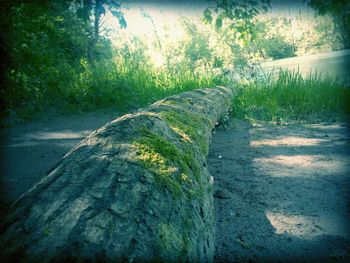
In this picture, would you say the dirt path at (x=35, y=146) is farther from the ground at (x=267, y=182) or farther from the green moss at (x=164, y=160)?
the green moss at (x=164, y=160)

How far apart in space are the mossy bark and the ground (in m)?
0.74

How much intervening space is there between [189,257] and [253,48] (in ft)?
60.4

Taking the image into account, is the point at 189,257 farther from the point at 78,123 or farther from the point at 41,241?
the point at 78,123

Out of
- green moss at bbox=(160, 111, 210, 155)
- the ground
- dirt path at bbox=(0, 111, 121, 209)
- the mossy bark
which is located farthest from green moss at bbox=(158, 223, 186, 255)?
dirt path at bbox=(0, 111, 121, 209)

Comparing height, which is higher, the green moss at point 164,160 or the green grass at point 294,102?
the green moss at point 164,160

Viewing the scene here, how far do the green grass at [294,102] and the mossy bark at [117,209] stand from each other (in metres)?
5.30

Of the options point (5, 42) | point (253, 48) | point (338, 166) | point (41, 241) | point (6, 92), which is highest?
point (253, 48)

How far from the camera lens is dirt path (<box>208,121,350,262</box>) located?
175 centimetres

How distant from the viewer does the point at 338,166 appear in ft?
10.4

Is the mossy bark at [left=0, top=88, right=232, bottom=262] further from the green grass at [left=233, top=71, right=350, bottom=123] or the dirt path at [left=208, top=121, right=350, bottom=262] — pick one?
the green grass at [left=233, top=71, right=350, bottom=123]

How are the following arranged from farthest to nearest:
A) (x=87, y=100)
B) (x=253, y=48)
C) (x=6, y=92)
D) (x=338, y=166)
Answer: (x=253, y=48)
(x=87, y=100)
(x=338, y=166)
(x=6, y=92)

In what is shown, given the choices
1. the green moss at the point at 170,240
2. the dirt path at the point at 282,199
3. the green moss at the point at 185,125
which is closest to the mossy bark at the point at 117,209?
the green moss at the point at 170,240

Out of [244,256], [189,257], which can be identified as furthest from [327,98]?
[189,257]

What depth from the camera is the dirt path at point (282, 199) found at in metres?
1.75
